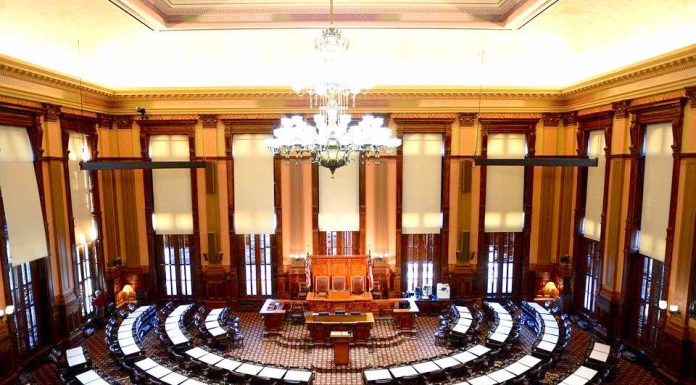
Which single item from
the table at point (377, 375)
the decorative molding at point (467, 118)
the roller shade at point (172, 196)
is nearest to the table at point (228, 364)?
the table at point (377, 375)

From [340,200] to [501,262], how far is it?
6.17 metres

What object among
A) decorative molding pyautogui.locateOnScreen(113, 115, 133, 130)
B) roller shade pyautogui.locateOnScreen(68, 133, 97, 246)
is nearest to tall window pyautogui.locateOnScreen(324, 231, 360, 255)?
roller shade pyautogui.locateOnScreen(68, 133, 97, 246)

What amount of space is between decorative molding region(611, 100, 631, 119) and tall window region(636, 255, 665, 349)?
12.5 ft

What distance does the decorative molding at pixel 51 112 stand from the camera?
10.4 metres

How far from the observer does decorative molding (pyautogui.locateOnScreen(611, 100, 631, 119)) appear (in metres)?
10.6

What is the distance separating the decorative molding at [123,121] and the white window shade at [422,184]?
9318 mm

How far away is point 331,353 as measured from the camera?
11.0 m

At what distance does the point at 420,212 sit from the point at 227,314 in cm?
732

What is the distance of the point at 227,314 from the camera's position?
42.4ft

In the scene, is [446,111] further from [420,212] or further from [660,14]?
[660,14]

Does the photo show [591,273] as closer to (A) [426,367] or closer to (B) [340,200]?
(A) [426,367]

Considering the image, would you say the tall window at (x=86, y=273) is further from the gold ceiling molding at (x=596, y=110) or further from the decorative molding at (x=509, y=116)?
the gold ceiling molding at (x=596, y=110)

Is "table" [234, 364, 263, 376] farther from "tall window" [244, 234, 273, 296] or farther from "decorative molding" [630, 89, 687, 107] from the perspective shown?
"decorative molding" [630, 89, 687, 107]

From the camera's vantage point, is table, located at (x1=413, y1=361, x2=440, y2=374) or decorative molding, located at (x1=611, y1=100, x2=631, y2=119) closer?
table, located at (x1=413, y1=361, x2=440, y2=374)
